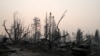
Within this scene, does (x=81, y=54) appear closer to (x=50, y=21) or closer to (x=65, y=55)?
(x=65, y=55)

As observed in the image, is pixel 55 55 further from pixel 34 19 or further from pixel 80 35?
pixel 80 35

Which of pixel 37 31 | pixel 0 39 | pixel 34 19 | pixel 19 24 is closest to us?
pixel 0 39

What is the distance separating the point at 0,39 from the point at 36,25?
26842 millimetres

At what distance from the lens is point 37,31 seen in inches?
2694

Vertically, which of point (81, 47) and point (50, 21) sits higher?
point (50, 21)

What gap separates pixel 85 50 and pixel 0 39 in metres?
22.4

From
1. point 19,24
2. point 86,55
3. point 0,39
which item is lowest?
point 86,55

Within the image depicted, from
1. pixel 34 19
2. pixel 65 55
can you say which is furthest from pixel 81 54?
pixel 34 19

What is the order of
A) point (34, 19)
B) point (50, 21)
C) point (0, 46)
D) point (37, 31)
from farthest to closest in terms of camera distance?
1. point (37, 31)
2. point (34, 19)
3. point (50, 21)
4. point (0, 46)

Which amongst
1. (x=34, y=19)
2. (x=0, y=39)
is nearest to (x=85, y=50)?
(x=0, y=39)

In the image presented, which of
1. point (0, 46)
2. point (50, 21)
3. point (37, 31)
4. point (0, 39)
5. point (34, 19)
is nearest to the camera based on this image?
point (0, 46)

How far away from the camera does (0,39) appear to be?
1517 inches

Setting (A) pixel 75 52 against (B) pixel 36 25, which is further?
(B) pixel 36 25

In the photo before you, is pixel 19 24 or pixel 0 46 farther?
pixel 19 24
